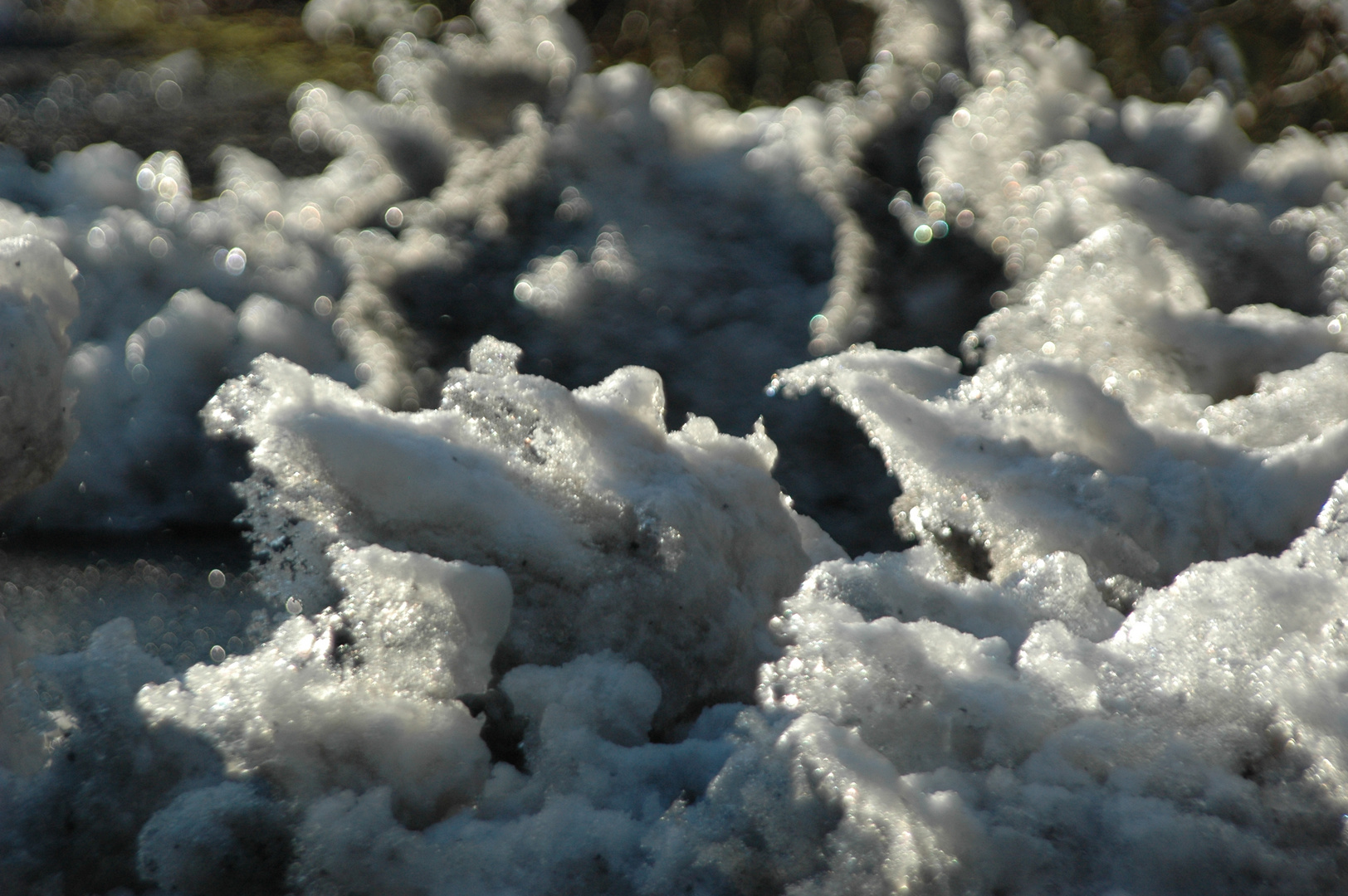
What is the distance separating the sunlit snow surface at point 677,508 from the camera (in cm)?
83

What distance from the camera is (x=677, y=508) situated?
1.09m

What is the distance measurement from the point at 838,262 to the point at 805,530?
82 centimetres

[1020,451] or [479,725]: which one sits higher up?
[1020,451]

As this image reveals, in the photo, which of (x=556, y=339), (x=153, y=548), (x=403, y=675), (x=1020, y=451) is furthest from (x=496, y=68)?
(x=403, y=675)

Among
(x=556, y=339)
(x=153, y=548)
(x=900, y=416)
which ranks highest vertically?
(x=900, y=416)

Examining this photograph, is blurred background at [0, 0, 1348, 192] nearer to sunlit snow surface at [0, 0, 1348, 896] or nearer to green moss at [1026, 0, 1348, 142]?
green moss at [1026, 0, 1348, 142]

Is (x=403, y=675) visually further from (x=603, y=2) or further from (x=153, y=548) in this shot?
(x=603, y=2)

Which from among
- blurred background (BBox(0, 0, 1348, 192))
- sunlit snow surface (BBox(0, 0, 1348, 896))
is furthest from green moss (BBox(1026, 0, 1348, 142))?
sunlit snow surface (BBox(0, 0, 1348, 896))

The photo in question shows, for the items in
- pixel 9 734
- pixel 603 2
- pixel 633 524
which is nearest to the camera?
pixel 9 734

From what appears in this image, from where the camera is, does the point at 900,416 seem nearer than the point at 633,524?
No

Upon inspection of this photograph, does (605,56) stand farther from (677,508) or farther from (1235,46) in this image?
(677,508)

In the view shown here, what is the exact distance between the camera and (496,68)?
2.36m

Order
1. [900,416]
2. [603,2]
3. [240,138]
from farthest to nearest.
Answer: [603,2] < [240,138] < [900,416]

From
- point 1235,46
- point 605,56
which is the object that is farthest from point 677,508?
point 1235,46
